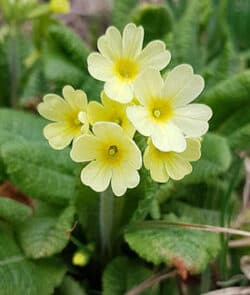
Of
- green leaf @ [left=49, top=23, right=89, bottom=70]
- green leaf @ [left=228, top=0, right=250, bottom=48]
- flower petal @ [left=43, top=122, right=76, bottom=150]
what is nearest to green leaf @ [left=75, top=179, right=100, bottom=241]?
flower petal @ [left=43, top=122, right=76, bottom=150]

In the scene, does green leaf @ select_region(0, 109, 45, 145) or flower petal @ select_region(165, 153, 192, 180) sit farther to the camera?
green leaf @ select_region(0, 109, 45, 145)

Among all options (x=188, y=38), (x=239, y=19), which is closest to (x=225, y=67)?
(x=188, y=38)

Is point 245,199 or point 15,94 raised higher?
point 15,94

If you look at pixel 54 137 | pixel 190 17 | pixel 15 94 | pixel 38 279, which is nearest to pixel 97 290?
pixel 38 279

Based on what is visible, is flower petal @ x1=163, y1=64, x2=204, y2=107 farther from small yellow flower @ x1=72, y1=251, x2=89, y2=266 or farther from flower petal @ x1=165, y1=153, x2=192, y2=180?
small yellow flower @ x1=72, y1=251, x2=89, y2=266

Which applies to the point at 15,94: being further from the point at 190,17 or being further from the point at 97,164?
the point at 97,164

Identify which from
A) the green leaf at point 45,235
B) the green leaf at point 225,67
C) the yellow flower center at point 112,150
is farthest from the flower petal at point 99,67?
the green leaf at point 225,67
